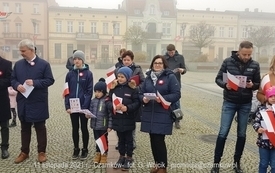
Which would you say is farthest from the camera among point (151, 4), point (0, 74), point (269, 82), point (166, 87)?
point (151, 4)

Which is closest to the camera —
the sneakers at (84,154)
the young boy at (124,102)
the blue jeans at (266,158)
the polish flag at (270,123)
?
the polish flag at (270,123)

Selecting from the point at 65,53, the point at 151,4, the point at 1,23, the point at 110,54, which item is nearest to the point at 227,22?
the point at 151,4

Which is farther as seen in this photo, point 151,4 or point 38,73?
point 151,4

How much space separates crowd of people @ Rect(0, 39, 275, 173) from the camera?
3990mm

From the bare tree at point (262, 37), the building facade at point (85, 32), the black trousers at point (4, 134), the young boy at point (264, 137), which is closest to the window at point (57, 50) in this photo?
the building facade at point (85, 32)

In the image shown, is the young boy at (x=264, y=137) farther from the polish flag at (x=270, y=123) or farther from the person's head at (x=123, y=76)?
the person's head at (x=123, y=76)

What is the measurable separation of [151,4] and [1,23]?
2555 centimetres

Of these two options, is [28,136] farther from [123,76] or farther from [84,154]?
[123,76]

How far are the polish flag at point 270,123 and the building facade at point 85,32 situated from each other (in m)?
47.2

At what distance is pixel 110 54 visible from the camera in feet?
172

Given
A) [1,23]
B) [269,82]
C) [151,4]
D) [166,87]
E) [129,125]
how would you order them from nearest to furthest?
[269,82]
[166,87]
[129,125]
[1,23]
[151,4]

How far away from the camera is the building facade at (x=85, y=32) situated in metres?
50.7

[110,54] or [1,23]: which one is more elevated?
[1,23]

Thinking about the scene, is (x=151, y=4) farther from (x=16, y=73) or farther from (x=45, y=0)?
(x=16, y=73)
